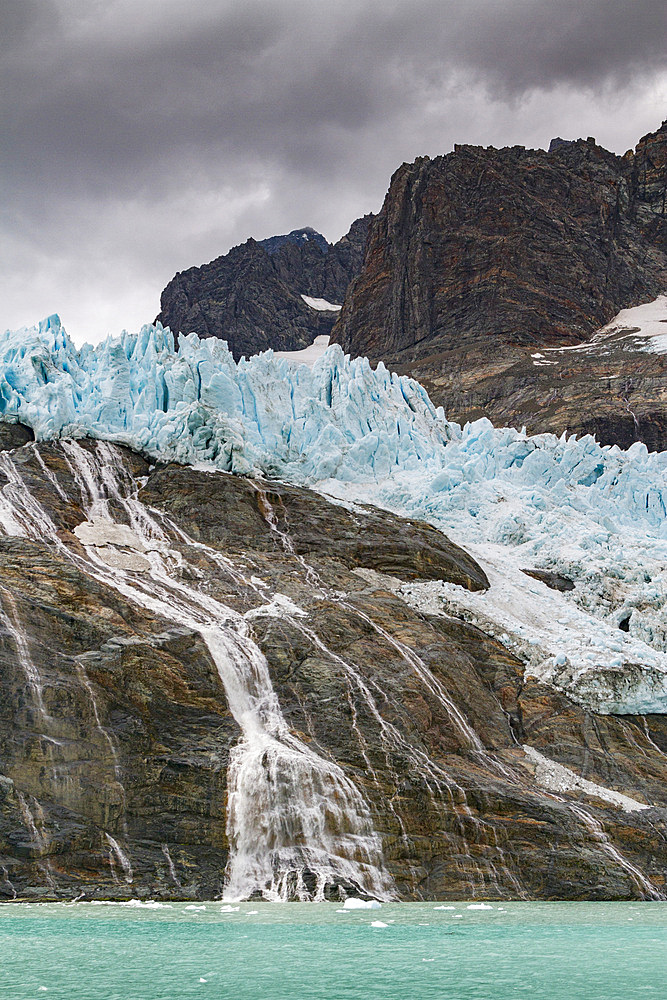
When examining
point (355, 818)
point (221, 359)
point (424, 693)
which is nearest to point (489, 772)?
point (424, 693)

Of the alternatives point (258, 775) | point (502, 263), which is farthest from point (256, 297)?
point (258, 775)

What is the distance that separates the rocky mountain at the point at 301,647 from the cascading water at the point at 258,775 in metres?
0.07

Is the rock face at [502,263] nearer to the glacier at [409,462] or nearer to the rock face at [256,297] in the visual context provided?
the rock face at [256,297]

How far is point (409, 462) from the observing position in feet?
140

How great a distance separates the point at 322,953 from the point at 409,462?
31063mm

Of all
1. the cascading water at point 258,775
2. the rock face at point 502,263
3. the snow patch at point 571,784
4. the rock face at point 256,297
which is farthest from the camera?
the rock face at point 256,297

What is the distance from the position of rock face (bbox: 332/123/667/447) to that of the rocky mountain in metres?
58.5

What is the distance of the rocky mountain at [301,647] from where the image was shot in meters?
20.6

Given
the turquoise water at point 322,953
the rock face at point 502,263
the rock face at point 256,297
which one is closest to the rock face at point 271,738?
the turquoise water at point 322,953

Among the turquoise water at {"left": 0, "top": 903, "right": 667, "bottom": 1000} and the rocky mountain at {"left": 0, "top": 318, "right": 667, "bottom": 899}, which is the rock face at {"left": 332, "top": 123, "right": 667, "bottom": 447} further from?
the turquoise water at {"left": 0, "top": 903, "right": 667, "bottom": 1000}

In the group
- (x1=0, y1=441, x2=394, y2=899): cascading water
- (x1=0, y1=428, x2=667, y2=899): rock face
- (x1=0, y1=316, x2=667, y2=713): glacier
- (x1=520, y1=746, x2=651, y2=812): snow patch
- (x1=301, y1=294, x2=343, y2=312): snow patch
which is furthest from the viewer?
(x1=301, y1=294, x2=343, y2=312): snow patch

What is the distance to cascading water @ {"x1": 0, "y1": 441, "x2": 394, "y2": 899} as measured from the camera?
1991 cm

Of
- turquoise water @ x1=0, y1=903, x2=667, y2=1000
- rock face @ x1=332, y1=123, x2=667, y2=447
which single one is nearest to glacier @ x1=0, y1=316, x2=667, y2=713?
turquoise water @ x1=0, y1=903, x2=667, y2=1000

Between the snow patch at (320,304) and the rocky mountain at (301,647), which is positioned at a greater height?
the snow patch at (320,304)
